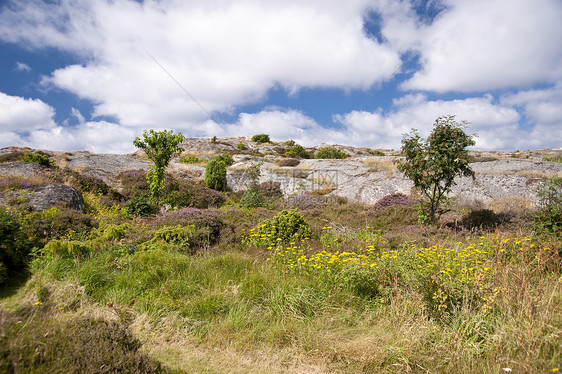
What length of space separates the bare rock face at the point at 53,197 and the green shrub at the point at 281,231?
610 cm

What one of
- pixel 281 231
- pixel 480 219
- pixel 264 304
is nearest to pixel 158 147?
pixel 281 231

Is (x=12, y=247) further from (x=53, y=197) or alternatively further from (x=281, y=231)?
(x=281, y=231)

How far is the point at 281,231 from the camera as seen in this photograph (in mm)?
7293

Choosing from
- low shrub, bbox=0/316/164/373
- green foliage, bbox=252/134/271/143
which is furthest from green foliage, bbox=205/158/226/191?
green foliage, bbox=252/134/271/143

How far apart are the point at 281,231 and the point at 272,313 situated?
338cm

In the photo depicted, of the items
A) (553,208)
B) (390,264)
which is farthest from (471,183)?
(390,264)

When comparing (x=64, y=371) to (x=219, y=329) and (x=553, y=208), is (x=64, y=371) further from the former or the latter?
(x=553, y=208)

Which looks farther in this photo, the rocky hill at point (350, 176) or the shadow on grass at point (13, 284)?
the rocky hill at point (350, 176)

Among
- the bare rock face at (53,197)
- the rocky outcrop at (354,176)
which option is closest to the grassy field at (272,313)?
the bare rock face at (53,197)

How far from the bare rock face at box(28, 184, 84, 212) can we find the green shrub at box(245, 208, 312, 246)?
610cm

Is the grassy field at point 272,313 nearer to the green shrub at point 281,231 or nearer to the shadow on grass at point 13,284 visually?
the shadow on grass at point 13,284

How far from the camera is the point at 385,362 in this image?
3.12 meters

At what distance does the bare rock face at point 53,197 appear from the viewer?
829cm

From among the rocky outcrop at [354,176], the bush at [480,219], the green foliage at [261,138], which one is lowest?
the bush at [480,219]
